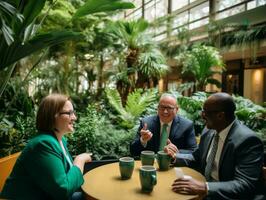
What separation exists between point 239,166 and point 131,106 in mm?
3706

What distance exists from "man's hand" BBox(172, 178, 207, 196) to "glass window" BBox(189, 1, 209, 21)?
9480 millimetres

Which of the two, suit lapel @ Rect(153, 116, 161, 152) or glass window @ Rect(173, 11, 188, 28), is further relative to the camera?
glass window @ Rect(173, 11, 188, 28)

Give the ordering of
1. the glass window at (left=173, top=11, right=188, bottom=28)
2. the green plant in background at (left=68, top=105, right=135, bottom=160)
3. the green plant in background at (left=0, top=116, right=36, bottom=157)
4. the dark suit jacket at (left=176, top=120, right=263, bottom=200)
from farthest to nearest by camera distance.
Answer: the glass window at (left=173, top=11, right=188, bottom=28) < the green plant in background at (left=68, top=105, right=135, bottom=160) < the green plant in background at (left=0, top=116, right=36, bottom=157) < the dark suit jacket at (left=176, top=120, right=263, bottom=200)

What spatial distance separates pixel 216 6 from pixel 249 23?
7.95 ft

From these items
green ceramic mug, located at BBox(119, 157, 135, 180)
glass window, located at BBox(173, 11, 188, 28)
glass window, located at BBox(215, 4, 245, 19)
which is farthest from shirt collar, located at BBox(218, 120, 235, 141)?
glass window, located at BBox(173, 11, 188, 28)

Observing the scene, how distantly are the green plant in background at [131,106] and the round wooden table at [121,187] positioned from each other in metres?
3.08

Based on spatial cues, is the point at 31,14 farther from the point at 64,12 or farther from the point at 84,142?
the point at 64,12

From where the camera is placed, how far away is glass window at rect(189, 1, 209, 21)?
10.5 metres

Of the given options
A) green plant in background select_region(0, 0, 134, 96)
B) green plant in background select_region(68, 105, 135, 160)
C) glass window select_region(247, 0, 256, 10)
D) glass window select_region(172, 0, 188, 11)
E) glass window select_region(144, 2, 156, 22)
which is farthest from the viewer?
glass window select_region(144, 2, 156, 22)

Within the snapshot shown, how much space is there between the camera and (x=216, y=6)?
10.0 meters

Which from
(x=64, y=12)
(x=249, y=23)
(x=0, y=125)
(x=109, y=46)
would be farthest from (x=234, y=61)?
(x=0, y=125)

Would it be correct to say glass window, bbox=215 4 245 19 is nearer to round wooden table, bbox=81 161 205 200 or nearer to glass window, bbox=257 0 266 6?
glass window, bbox=257 0 266 6

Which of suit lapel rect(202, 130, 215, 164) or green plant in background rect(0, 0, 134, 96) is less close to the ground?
green plant in background rect(0, 0, 134, 96)

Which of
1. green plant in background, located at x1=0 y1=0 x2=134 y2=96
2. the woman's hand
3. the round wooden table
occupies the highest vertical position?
green plant in background, located at x1=0 y1=0 x2=134 y2=96
